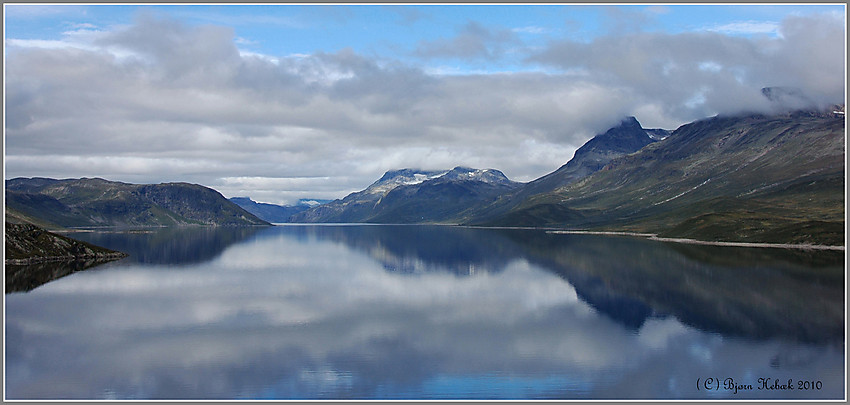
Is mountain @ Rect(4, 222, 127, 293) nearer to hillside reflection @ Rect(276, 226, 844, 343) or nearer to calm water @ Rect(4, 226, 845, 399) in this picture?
calm water @ Rect(4, 226, 845, 399)

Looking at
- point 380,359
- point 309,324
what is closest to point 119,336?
point 309,324

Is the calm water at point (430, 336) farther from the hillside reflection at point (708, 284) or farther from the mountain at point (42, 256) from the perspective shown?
the mountain at point (42, 256)

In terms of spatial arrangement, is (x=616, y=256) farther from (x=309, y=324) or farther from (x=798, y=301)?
(x=309, y=324)

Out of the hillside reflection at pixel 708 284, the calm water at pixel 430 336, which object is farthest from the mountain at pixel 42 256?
the hillside reflection at pixel 708 284

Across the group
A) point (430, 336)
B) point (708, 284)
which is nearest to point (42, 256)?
point (430, 336)

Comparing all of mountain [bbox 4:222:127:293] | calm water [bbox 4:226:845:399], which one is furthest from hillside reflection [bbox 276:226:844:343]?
mountain [bbox 4:222:127:293]

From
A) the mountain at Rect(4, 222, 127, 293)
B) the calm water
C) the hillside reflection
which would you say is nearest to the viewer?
the calm water

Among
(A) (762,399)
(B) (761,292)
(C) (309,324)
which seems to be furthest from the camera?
(B) (761,292)
